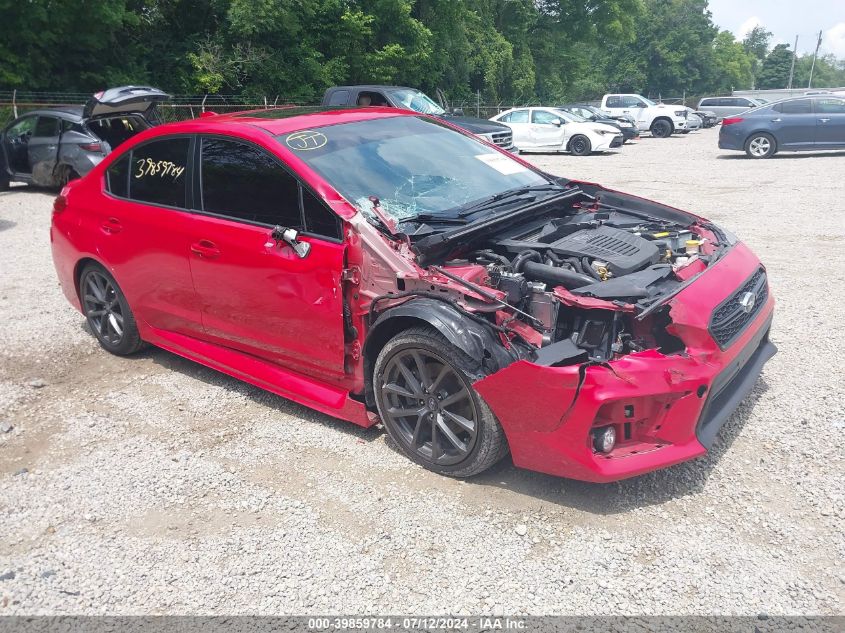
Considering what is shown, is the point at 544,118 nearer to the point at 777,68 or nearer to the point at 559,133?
the point at 559,133

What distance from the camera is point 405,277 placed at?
140 inches

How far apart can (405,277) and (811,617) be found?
7.40ft

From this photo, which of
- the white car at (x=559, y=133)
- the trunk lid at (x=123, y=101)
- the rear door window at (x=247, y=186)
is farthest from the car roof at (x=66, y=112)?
the white car at (x=559, y=133)

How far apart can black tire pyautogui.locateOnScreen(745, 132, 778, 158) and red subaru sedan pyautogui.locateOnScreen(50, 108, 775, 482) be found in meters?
14.3

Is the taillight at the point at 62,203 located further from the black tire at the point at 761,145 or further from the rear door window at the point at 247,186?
the black tire at the point at 761,145

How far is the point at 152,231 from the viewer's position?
4703mm

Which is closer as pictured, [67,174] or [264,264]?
[264,264]

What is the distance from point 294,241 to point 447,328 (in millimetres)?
1088

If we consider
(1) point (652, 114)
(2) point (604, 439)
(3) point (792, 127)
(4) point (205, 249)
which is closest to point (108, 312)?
(4) point (205, 249)

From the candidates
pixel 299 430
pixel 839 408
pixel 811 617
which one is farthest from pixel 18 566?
pixel 839 408

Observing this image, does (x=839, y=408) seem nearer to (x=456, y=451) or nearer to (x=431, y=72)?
(x=456, y=451)

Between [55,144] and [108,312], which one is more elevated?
[55,144]

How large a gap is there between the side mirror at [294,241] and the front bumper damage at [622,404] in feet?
4.16

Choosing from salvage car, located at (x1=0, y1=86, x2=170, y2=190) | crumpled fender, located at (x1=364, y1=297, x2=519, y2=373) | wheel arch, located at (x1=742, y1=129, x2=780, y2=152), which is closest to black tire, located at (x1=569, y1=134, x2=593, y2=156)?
wheel arch, located at (x1=742, y1=129, x2=780, y2=152)
